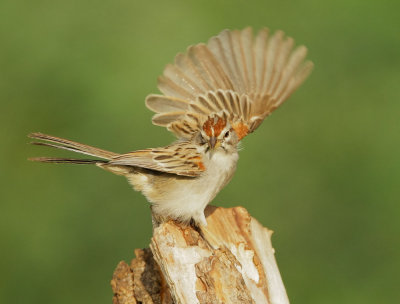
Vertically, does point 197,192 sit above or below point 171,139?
below

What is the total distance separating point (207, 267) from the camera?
17.3 ft

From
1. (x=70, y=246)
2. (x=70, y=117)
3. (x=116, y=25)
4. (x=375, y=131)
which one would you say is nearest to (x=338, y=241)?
(x=375, y=131)

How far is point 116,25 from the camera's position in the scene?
10.4 m

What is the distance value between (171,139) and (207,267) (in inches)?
152

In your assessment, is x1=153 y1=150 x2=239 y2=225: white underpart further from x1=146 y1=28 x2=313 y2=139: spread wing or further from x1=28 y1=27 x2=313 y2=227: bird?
x1=146 y1=28 x2=313 y2=139: spread wing

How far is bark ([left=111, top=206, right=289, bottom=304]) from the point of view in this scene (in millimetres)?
5191

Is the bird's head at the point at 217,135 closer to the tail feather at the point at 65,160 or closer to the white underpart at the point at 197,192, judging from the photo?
the white underpart at the point at 197,192

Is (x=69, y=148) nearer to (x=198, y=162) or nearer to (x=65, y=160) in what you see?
(x=65, y=160)

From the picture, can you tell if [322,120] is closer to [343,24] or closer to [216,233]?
Result: [343,24]

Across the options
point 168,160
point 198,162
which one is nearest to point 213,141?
point 198,162

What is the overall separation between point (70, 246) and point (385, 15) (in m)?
4.59

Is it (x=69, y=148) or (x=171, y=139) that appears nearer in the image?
(x=69, y=148)

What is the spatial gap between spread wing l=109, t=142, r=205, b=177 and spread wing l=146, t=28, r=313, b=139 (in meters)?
0.50

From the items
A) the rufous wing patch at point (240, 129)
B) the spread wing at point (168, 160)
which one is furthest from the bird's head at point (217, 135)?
the rufous wing patch at point (240, 129)
